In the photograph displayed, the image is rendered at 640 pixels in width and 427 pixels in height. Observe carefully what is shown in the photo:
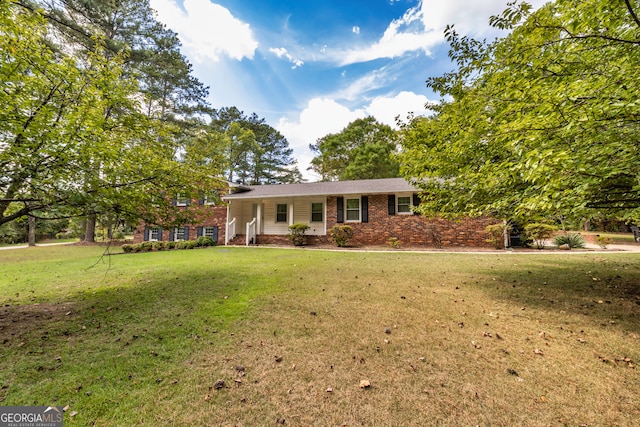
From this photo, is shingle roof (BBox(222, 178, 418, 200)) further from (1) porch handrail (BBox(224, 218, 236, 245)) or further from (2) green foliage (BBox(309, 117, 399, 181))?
(2) green foliage (BBox(309, 117, 399, 181))

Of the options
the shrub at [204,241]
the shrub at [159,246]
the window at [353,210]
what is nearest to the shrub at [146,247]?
the shrub at [159,246]

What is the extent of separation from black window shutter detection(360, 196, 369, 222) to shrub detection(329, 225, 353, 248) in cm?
105

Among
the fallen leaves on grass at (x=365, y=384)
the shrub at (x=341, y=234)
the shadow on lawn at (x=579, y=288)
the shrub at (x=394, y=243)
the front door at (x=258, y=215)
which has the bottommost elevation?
the fallen leaves on grass at (x=365, y=384)

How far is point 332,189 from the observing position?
14.9 meters

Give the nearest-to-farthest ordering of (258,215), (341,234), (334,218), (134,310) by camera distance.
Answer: (134,310) < (341,234) < (334,218) < (258,215)

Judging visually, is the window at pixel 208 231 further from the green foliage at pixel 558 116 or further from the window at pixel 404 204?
the green foliage at pixel 558 116

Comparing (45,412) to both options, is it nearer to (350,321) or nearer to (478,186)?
(350,321)

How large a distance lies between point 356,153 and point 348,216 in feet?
47.3

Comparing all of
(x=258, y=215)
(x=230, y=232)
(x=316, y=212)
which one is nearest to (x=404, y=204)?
(x=316, y=212)

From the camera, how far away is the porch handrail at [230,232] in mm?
15299

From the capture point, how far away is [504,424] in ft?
5.82

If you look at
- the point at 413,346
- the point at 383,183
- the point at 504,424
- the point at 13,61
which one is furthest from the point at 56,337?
the point at 383,183

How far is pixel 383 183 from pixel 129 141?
39.4ft

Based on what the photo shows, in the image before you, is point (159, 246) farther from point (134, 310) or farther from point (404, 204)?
point (404, 204)
